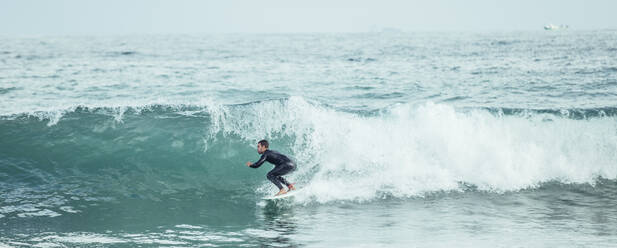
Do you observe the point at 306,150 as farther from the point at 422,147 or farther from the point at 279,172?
the point at 279,172

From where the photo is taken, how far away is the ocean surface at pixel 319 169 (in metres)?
8.52

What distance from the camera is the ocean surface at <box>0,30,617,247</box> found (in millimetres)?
8516

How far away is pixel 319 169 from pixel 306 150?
102cm

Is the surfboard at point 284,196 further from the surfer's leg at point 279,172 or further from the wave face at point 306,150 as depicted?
the wave face at point 306,150

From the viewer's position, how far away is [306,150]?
13094 mm

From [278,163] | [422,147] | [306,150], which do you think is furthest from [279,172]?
[422,147]

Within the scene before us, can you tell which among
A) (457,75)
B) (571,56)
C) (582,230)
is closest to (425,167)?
(582,230)

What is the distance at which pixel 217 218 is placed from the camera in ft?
30.9

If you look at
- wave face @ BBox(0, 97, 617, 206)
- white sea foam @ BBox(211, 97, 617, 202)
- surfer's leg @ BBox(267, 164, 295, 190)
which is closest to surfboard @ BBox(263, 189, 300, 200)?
surfer's leg @ BBox(267, 164, 295, 190)

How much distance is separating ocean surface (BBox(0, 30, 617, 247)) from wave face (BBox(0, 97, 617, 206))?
0.05 meters

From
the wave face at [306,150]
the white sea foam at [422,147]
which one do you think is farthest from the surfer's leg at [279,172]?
the white sea foam at [422,147]

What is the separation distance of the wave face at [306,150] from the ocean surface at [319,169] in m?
0.05

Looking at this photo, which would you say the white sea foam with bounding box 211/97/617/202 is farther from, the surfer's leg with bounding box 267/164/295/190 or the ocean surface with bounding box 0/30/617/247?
the surfer's leg with bounding box 267/164/295/190

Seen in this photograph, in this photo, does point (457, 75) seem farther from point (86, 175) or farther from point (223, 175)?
point (86, 175)
